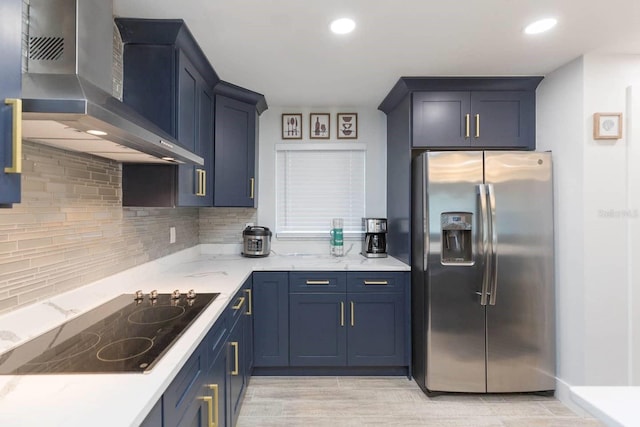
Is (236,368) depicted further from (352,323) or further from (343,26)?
(343,26)

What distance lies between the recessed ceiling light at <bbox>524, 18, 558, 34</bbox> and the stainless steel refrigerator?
757mm

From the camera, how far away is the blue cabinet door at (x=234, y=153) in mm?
2676

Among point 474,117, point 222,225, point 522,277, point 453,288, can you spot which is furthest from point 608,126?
point 222,225

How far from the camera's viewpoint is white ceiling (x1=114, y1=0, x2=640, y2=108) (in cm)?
166

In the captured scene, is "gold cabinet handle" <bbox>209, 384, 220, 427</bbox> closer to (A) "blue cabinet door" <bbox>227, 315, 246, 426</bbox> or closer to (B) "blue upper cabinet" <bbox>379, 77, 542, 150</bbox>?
(A) "blue cabinet door" <bbox>227, 315, 246, 426</bbox>

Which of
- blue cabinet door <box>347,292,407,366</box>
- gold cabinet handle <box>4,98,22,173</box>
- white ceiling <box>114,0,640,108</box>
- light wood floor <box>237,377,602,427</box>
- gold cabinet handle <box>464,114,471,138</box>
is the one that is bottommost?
light wood floor <box>237,377,602,427</box>

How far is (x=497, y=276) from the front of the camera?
2.32m

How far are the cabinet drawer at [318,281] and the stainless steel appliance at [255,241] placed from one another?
541 mm

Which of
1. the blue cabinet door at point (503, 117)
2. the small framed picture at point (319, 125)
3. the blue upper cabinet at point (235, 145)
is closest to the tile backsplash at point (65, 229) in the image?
the blue upper cabinet at point (235, 145)

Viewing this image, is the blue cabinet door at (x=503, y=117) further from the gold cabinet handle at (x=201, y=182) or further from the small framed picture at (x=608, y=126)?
the gold cabinet handle at (x=201, y=182)

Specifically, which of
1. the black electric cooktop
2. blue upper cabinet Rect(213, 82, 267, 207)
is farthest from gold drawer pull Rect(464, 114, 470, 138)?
the black electric cooktop

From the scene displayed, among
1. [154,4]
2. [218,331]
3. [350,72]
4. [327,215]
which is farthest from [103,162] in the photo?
[327,215]

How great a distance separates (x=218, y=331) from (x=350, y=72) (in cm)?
197

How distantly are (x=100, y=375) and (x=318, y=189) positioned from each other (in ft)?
8.50
